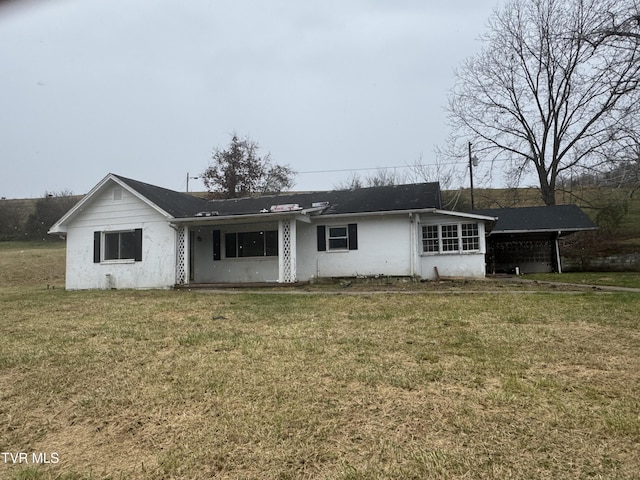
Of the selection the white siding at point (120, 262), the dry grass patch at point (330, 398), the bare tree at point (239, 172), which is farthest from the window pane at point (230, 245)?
the bare tree at point (239, 172)

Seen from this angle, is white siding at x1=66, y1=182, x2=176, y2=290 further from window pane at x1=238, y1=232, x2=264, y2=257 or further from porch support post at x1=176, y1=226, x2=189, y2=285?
window pane at x1=238, y1=232, x2=264, y2=257

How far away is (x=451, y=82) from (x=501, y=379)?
27.8 metres

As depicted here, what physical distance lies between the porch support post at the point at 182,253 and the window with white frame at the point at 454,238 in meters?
8.88

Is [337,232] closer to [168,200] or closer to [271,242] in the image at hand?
[271,242]

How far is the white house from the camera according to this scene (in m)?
14.9

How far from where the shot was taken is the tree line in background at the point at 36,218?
3884 cm

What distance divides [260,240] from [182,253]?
115 inches

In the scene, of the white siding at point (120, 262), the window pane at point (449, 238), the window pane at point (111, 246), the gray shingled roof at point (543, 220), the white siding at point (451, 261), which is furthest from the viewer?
the gray shingled roof at point (543, 220)

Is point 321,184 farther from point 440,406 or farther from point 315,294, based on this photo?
point 440,406

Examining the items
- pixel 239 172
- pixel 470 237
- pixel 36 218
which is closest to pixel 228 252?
pixel 470 237

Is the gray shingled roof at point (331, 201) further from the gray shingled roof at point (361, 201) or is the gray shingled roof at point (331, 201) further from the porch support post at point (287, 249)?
the porch support post at point (287, 249)

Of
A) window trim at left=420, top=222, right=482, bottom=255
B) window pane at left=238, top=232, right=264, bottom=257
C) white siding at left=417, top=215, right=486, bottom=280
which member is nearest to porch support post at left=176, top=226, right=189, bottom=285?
window pane at left=238, top=232, right=264, bottom=257

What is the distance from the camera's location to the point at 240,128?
37969 millimetres

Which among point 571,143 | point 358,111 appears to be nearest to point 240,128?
point 358,111
